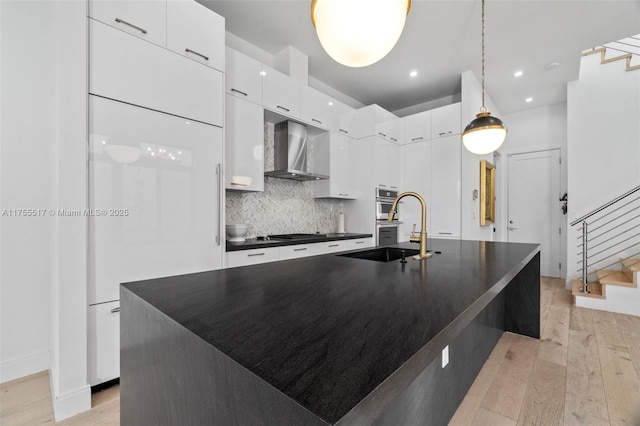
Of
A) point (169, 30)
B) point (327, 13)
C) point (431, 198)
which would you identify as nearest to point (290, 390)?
point (327, 13)

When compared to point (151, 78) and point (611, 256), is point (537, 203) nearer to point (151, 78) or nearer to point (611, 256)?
point (611, 256)

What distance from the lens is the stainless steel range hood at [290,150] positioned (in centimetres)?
320

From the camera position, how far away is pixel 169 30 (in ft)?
6.52

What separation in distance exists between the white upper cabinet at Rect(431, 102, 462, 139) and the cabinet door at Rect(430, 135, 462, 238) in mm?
83

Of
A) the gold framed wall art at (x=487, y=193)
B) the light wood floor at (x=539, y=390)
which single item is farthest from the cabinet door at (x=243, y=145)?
the gold framed wall art at (x=487, y=193)

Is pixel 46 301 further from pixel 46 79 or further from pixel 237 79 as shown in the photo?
pixel 237 79

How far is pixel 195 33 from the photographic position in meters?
2.12

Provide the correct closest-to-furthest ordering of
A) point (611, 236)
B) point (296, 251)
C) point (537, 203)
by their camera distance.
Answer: point (296, 251) < point (611, 236) < point (537, 203)

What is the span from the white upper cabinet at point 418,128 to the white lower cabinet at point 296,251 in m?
2.49

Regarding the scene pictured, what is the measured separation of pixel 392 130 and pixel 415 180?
841 millimetres

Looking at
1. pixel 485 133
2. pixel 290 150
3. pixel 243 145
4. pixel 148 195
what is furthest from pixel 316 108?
pixel 148 195

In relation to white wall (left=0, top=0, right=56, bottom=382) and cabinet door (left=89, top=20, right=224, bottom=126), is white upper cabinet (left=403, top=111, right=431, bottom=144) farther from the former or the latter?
white wall (left=0, top=0, right=56, bottom=382)

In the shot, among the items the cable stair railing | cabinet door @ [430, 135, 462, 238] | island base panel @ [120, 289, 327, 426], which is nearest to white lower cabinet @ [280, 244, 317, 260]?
island base panel @ [120, 289, 327, 426]

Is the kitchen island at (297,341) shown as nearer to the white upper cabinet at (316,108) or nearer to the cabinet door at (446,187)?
the white upper cabinet at (316,108)
